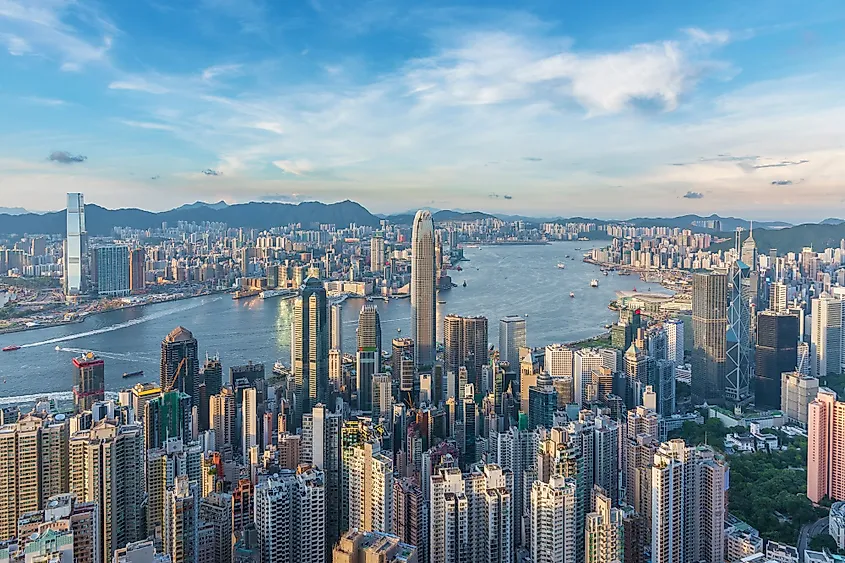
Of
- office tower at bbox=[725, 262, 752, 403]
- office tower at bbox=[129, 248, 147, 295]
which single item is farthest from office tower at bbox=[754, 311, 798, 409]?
office tower at bbox=[129, 248, 147, 295]

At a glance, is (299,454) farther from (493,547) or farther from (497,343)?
(497,343)

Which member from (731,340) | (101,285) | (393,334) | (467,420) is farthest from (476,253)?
(467,420)

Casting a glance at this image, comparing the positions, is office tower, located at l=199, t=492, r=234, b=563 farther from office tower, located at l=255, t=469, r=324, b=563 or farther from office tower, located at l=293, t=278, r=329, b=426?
office tower, located at l=293, t=278, r=329, b=426

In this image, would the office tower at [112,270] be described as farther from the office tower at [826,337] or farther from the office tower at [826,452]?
the office tower at [826,452]

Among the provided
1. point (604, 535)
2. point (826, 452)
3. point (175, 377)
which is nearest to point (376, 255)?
point (175, 377)

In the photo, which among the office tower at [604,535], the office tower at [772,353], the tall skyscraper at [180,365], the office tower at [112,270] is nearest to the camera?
the office tower at [604,535]

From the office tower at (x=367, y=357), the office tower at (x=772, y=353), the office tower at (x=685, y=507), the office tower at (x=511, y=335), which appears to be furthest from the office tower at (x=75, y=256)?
the office tower at (x=685, y=507)
